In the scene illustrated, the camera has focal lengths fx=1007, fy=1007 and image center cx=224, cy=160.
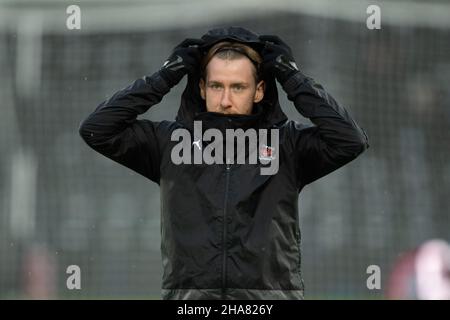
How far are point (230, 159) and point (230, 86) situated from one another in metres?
0.23

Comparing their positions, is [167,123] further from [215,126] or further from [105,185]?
[105,185]

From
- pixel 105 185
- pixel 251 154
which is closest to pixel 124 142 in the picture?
pixel 251 154

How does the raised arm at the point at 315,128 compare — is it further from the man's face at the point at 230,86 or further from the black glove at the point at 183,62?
the black glove at the point at 183,62

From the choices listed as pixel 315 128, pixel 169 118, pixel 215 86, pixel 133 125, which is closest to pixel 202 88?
pixel 215 86

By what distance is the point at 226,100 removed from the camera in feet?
9.87

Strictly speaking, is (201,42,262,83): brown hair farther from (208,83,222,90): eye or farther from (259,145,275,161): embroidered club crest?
(259,145,275,161): embroidered club crest

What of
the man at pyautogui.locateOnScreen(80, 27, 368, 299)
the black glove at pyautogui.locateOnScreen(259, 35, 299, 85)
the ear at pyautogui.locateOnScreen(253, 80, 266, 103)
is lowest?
the man at pyautogui.locateOnScreen(80, 27, 368, 299)

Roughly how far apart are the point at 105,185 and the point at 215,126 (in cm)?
303

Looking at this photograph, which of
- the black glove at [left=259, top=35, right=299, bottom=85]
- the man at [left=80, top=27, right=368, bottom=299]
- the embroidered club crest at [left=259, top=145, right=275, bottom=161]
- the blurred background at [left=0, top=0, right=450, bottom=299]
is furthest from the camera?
the blurred background at [left=0, top=0, right=450, bottom=299]

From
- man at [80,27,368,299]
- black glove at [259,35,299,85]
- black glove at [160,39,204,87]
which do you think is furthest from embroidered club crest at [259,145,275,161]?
black glove at [160,39,204,87]

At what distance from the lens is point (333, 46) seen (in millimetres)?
6117

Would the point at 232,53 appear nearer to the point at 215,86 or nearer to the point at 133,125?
the point at 215,86

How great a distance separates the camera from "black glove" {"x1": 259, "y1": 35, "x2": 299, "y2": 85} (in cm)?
307

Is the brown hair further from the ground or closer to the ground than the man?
further from the ground
